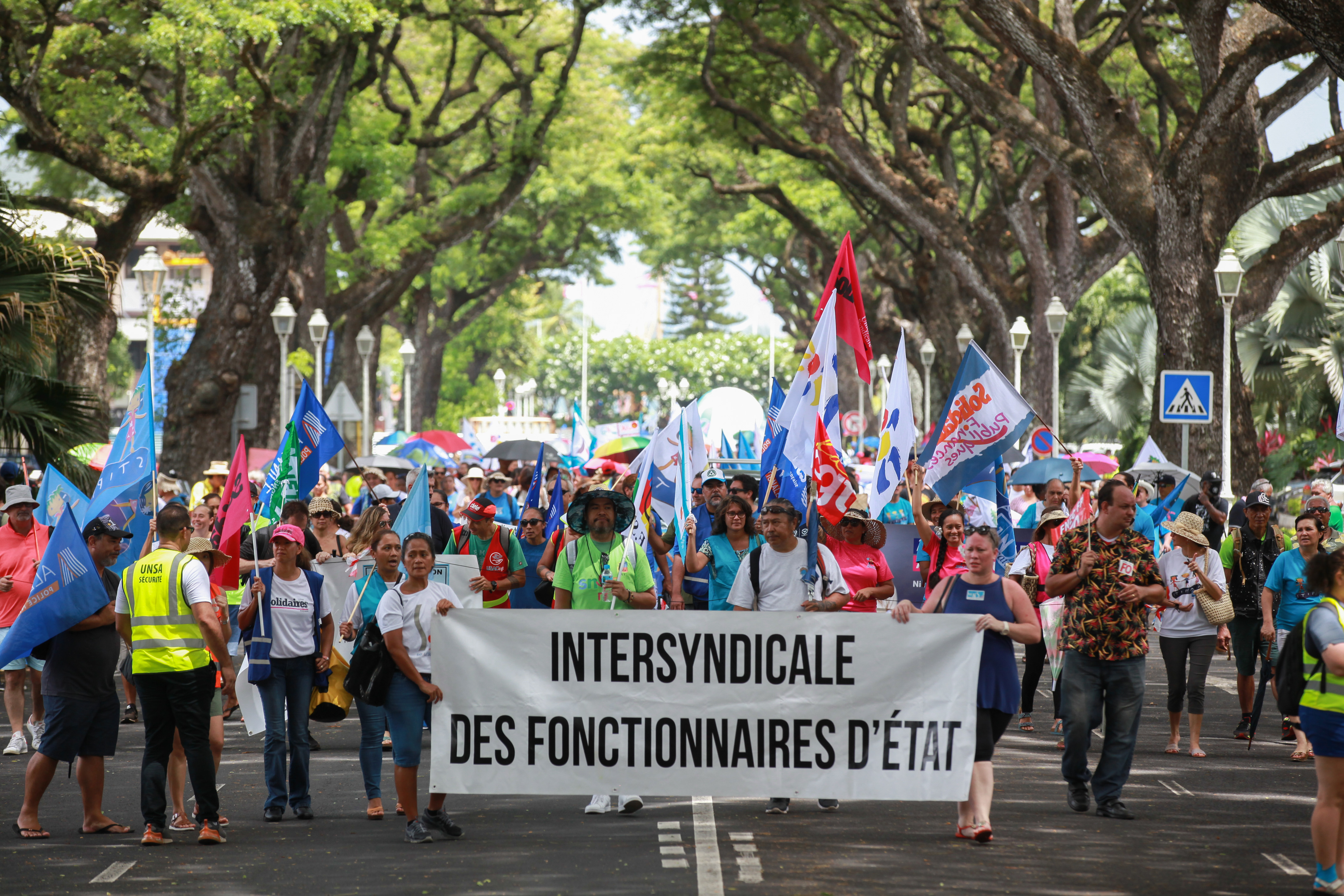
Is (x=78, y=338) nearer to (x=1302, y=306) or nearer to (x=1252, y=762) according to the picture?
(x=1252, y=762)

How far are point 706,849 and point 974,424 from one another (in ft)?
15.8

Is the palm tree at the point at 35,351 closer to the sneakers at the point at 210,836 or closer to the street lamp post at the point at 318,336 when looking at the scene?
the sneakers at the point at 210,836

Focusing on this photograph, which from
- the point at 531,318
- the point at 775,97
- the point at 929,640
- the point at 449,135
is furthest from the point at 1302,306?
the point at 531,318

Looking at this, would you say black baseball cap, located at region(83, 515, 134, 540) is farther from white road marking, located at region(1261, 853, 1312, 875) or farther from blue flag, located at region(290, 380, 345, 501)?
white road marking, located at region(1261, 853, 1312, 875)

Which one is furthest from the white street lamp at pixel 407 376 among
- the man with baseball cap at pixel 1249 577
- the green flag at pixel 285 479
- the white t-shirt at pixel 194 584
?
the white t-shirt at pixel 194 584

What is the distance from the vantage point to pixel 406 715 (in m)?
8.33

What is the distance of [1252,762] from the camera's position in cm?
1090

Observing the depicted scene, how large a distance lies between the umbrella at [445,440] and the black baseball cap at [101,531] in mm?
21516

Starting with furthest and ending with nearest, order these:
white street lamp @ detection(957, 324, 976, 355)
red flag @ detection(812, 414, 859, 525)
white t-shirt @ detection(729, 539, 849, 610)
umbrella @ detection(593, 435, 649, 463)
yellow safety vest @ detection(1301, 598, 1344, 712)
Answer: white street lamp @ detection(957, 324, 976, 355) < umbrella @ detection(593, 435, 649, 463) < red flag @ detection(812, 414, 859, 525) < white t-shirt @ detection(729, 539, 849, 610) < yellow safety vest @ detection(1301, 598, 1344, 712)

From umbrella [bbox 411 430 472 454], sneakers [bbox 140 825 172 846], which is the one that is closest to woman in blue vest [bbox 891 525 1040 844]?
sneakers [bbox 140 825 172 846]

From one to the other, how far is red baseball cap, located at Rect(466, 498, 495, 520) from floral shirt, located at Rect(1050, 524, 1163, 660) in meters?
4.12

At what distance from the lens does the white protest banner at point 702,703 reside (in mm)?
8156

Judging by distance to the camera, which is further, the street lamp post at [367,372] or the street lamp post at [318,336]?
the street lamp post at [367,372]

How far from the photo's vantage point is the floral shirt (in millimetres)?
8953
